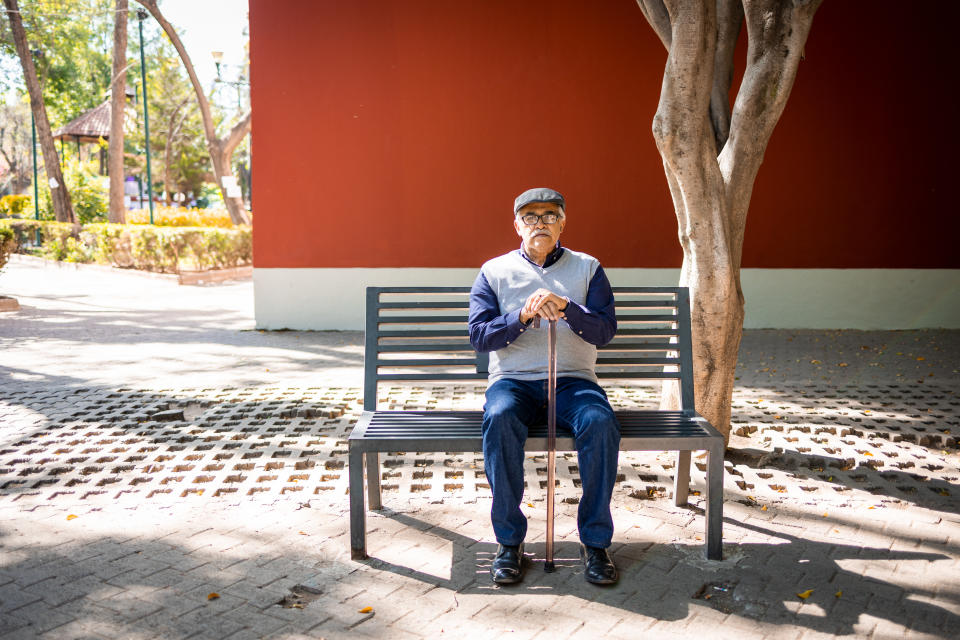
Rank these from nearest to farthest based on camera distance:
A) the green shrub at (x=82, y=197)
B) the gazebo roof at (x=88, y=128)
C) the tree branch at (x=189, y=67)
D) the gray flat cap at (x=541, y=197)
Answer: the gray flat cap at (x=541, y=197) < the tree branch at (x=189, y=67) < the green shrub at (x=82, y=197) < the gazebo roof at (x=88, y=128)

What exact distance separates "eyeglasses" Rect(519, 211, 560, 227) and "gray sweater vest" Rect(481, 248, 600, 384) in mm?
183

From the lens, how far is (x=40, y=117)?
2294 centimetres

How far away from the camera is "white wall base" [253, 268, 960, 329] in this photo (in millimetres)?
10180

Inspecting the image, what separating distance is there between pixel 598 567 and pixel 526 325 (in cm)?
106

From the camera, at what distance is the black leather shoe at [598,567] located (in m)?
3.15

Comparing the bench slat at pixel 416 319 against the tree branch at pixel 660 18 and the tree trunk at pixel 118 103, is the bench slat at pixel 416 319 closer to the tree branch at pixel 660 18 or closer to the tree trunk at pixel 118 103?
the tree branch at pixel 660 18

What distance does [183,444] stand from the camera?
5.09 meters

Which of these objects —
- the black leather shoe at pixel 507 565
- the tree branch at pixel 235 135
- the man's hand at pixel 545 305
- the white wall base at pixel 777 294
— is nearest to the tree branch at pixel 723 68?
the man's hand at pixel 545 305

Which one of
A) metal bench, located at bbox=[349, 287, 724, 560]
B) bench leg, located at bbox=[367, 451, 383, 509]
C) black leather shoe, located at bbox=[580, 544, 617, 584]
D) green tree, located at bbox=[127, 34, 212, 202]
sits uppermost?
green tree, located at bbox=[127, 34, 212, 202]

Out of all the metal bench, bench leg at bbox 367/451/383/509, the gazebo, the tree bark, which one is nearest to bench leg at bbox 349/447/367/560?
the metal bench

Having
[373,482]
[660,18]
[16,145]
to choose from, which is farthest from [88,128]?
[373,482]

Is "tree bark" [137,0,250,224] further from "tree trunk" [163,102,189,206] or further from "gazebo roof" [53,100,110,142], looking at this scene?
"tree trunk" [163,102,189,206]

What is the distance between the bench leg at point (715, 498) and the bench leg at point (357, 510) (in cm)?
146

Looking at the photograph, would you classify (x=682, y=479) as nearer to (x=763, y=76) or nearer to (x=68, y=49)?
(x=763, y=76)
